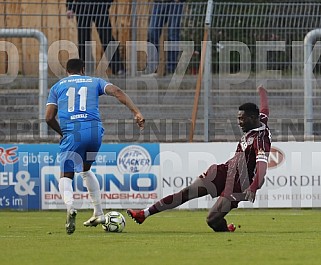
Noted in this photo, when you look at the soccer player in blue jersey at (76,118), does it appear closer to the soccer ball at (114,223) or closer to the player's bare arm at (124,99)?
the player's bare arm at (124,99)

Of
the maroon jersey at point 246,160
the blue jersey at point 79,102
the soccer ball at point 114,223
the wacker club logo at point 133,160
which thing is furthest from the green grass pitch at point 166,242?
the wacker club logo at point 133,160

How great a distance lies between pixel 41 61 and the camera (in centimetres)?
1834

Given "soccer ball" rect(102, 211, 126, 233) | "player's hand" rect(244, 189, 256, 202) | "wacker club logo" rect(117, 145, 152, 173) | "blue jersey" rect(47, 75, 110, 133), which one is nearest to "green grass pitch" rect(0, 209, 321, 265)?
"soccer ball" rect(102, 211, 126, 233)

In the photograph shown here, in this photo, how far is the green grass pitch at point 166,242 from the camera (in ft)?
28.9

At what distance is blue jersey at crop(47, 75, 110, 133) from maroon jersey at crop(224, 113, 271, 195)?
5.83ft

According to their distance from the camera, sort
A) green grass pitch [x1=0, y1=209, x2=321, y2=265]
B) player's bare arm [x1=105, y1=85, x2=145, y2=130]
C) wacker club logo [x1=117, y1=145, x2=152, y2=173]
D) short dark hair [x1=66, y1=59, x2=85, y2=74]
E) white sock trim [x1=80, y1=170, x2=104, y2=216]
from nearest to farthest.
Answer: green grass pitch [x1=0, y1=209, x2=321, y2=265], player's bare arm [x1=105, y1=85, x2=145, y2=130], short dark hair [x1=66, y1=59, x2=85, y2=74], white sock trim [x1=80, y1=170, x2=104, y2=216], wacker club logo [x1=117, y1=145, x2=152, y2=173]

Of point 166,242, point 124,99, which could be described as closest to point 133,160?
point 124,99

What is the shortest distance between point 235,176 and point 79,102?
213 centimetres

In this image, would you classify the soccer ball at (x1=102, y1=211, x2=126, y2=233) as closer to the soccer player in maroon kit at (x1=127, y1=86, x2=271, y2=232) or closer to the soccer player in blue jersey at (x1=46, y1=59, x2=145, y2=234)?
the soccer player in maroon kit at (x1=127, y1=86, x2=271, y2=232)

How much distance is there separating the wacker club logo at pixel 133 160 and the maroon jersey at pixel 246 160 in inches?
206

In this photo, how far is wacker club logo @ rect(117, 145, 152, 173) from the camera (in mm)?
17406

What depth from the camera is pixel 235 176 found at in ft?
40.1

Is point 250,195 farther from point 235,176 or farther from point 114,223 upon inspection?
point 114,223

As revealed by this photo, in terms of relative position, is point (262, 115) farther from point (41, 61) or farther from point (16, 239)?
point (41, 61)
